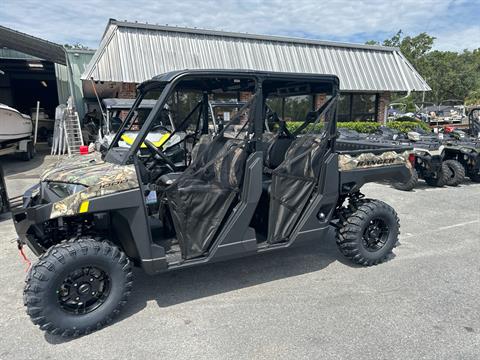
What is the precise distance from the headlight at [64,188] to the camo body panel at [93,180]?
0.03 metres

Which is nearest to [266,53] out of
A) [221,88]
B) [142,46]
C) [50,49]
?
[142,46]

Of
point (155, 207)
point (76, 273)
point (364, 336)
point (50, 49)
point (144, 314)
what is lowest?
point (364, 336)

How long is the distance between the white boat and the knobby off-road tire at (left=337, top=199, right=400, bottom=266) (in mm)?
10592

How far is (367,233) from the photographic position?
410 centimetres

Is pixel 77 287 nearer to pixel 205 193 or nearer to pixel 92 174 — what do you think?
pixel 92 174

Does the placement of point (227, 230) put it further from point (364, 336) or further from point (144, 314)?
point (364, 336)

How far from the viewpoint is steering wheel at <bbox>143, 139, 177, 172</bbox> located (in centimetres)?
350

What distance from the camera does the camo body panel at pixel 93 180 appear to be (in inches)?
106

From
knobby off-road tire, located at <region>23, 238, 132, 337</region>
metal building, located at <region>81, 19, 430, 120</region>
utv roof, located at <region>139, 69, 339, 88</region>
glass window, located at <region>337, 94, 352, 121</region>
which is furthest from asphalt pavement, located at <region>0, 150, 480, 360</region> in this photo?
glass window, located at <region>337, 94, 352, 121</region>

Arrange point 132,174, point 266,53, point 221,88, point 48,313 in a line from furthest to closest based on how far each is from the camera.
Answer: point 266,53 < point 221,88 < point 132,174 < point 48,313

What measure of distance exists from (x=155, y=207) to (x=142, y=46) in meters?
10.6

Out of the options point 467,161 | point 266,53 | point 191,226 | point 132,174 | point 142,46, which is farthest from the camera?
point 266,53

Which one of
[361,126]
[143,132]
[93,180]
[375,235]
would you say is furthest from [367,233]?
[361,126]

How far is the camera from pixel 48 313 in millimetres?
2684
